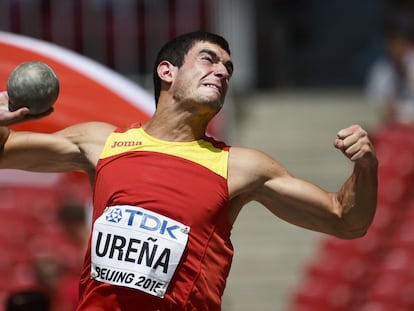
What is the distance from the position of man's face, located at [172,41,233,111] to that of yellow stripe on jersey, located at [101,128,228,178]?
19 centimetres

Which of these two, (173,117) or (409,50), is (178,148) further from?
(409,50)

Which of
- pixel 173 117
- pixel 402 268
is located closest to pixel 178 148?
pixel 173 117

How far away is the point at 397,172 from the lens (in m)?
12.3

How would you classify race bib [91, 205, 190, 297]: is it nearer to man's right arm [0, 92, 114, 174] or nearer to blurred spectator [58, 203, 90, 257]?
man's right arm [0, 92, 114, 174]

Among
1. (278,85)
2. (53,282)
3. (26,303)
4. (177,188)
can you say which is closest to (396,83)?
(278,85)

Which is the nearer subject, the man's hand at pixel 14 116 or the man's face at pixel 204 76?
the man's hand at pixel 14 116

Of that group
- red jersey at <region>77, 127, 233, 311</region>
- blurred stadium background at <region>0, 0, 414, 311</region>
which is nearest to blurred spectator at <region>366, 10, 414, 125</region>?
blurred stadium background at <region>0, 0, 414, 311</region>

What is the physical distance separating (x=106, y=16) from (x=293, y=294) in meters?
3.81

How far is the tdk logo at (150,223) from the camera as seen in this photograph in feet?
17.9

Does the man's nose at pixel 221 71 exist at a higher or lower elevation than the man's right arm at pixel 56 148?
higher

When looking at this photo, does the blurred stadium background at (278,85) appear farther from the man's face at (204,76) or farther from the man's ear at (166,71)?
the man's face at (204,76)

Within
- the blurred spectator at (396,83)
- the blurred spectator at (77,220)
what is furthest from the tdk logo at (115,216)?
the blurred spectator at (396,83)

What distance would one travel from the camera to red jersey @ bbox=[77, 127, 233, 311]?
544 centimetres

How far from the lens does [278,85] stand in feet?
50.3
